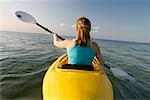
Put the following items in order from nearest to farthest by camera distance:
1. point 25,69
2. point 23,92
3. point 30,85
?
point 23,92, point 30,85, point 25,69

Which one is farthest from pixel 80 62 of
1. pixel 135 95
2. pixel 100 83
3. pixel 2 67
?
pixel 2 67

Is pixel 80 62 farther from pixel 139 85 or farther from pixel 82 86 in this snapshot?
pixel 139 85

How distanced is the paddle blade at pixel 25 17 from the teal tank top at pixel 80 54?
3.83m

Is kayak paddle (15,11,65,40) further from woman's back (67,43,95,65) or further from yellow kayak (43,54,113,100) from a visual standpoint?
yellow kayak (43,54,113,100)

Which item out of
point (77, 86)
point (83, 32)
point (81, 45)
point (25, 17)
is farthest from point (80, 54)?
point (25, 17)

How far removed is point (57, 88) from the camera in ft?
11.0

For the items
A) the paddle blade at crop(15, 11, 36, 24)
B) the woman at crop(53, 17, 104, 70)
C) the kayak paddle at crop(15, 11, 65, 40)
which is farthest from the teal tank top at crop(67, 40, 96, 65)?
the paddle blade at crop(15, 11, 36, 24)

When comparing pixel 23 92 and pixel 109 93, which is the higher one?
pixel 109 93

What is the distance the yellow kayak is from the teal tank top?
0.61 ft

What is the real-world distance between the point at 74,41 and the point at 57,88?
0.84 meters

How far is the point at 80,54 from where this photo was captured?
11.7ft

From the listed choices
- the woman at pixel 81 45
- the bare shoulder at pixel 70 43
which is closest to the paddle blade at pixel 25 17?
the bare shoulder at pixel 70 43

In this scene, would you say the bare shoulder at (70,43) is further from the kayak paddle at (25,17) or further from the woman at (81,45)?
the kayak paddle at (25,17)

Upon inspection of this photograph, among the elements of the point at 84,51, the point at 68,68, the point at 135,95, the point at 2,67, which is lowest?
the point at 135,95
